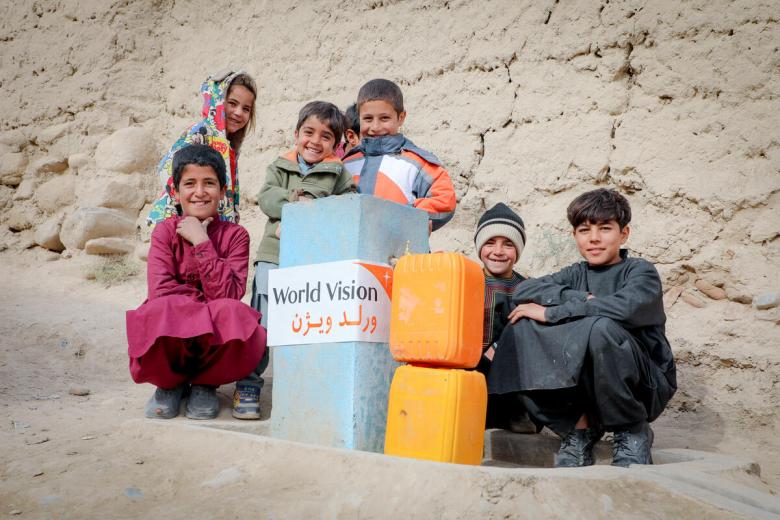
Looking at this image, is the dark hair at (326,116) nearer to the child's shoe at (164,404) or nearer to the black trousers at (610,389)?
the child's shoe at (164,404)

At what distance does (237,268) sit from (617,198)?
5.45ft

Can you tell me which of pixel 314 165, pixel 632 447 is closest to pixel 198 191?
pixel 314 165

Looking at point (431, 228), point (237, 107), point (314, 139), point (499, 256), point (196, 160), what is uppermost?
point (237, 107)

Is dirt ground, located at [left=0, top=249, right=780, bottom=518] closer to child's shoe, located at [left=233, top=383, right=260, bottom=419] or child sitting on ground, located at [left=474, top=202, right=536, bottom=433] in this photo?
child's shoe, located at [left=233, top=383, right=260, bottom=419]

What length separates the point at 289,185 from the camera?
3.46m

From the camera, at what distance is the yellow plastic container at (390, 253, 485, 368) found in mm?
2180

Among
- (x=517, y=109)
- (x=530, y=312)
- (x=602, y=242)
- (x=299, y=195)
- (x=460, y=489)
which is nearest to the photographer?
(x=460, y=489)

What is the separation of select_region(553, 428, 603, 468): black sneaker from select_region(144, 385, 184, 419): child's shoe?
1601 mm

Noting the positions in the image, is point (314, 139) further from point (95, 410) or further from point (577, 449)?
point (577, 449)

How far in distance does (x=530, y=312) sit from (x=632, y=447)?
1.94ft

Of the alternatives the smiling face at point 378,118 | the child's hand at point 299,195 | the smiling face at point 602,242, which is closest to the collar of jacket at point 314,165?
the child's hand at point 299,195

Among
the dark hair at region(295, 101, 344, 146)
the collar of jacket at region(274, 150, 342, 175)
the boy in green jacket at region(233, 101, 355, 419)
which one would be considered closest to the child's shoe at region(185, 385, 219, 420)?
the boy in green jacket at region(233, 101, 355, 419)

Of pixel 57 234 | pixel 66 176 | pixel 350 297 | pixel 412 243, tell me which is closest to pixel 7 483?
pixel 350 297

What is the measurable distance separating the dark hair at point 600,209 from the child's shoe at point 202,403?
1.71 m
